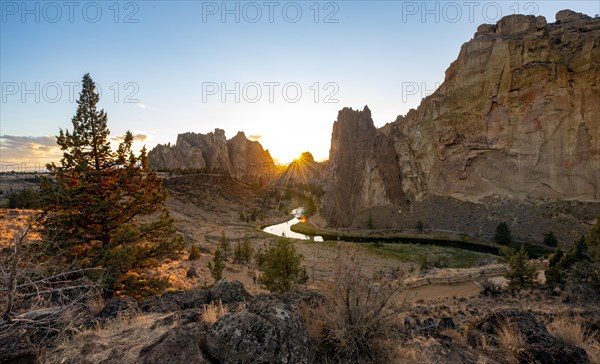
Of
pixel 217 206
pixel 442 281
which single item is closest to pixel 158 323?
pixel 442 281

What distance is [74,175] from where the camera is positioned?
10469 millimetres

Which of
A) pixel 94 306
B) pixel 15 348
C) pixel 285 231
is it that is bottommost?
pixel 285 231

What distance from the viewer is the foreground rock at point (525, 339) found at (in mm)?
3912

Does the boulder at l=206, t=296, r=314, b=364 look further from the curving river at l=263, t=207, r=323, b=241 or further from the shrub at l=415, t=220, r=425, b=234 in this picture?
the shrub at l=415, t=220, r=425, b=234

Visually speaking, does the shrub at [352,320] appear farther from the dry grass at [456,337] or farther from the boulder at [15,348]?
the boulder at [15,348]

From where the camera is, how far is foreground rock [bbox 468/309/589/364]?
12.8 ft

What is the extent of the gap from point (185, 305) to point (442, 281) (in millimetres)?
20598

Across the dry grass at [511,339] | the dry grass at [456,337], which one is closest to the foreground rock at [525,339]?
the dry grass at [511,339]

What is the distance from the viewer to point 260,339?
3.29 metres

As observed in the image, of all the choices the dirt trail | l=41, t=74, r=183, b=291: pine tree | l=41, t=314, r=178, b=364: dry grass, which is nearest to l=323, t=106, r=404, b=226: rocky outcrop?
the dirt trail

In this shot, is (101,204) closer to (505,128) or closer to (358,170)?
(505,128)

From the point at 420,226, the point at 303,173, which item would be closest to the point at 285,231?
the point at 420,226

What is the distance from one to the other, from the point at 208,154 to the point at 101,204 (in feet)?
379

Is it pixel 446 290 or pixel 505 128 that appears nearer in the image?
pixel 446 290
